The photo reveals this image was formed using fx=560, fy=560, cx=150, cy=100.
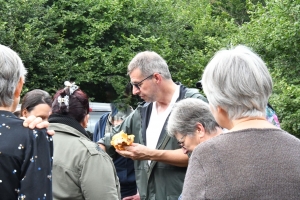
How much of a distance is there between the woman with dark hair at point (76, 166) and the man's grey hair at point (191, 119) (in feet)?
2.08

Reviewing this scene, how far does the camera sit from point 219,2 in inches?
965

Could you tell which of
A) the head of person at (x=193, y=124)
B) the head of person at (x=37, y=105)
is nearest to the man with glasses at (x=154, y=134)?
the head of person at (x=193, y=124)

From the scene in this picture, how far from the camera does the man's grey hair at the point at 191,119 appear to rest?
13.3 ft

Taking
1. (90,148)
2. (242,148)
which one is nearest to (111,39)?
(90,148)

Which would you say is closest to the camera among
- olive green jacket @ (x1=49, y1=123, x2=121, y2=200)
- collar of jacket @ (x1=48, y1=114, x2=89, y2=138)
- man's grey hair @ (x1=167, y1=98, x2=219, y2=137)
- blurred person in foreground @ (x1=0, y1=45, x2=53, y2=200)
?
blurred person in foreground @ (x1=0, y1=45, x2=53, y2=200)

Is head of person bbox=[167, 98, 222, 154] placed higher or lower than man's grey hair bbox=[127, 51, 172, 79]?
lower

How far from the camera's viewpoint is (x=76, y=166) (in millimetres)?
3643

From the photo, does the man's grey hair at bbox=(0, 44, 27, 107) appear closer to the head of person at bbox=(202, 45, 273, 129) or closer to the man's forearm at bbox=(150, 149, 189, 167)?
the head of person at bbox=(202, 45, 273, 129)

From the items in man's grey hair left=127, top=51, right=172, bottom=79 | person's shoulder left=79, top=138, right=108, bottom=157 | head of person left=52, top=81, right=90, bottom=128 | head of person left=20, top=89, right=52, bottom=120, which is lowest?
person's shoulder left=79, top=138, right=108, bottom=157

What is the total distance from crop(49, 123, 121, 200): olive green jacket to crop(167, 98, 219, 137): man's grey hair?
65cm

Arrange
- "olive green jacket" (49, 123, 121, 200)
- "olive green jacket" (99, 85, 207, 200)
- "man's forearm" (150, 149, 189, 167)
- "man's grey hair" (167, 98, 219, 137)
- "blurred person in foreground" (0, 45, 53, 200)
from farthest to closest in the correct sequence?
"olive green jacket" (99, 85, 207, 200) → "man's forearm" (150, 149, 189, 167) → "man's grey hair" (167, 98, 219, 137) → "olive green jacket" (49, 123, 121, 200) → "blurred person in foreground" (0, 45, 53, 200)

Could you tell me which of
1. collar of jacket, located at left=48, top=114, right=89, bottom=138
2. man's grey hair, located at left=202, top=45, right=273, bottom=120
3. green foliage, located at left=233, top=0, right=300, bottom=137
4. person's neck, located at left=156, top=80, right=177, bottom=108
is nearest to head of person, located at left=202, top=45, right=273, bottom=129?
man's grey hair, located at left=202, top=45, right=273, bottom=120

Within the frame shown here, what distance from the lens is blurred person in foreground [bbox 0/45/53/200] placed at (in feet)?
8.38

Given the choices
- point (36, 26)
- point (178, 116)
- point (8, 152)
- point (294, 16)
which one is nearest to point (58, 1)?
point (36, 26)
